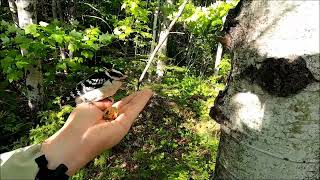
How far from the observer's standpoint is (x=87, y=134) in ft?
5.70

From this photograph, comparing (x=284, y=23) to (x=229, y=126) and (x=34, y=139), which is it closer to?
(x=229, y=126)

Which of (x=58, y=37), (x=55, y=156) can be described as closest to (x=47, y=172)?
(x=55, y=156)

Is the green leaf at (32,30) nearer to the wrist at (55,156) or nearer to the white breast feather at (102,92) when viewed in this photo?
the white breast feather at (102,92)

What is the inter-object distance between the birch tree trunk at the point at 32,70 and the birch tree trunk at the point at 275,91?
3.84 metres

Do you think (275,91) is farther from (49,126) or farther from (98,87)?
(49,126)

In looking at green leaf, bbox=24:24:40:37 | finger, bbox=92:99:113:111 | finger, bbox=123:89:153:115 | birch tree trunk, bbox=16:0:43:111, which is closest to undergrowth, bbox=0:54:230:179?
birch tree trunk, bbox=16:0:43:111

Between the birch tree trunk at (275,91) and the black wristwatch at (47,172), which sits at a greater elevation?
the birch tree trunk at (275,91)

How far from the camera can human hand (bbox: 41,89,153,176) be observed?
1545mm

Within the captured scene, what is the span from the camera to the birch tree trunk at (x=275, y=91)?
3.01 ft

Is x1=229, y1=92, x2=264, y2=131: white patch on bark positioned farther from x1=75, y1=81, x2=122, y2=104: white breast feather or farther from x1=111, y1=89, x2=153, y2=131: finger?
x1=75, y1=81, x2=122, y2=104: white breast feather

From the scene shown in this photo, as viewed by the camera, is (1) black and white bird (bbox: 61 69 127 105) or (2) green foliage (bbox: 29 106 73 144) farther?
(2) green foliage (bbox: 29 106 73 144)

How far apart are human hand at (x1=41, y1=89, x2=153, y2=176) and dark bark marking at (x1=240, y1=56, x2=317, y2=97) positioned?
103 cm

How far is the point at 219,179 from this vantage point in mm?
1242

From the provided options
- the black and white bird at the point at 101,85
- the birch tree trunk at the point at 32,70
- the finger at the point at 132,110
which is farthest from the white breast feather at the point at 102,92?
the birch tree trunk at the point at 32,70
